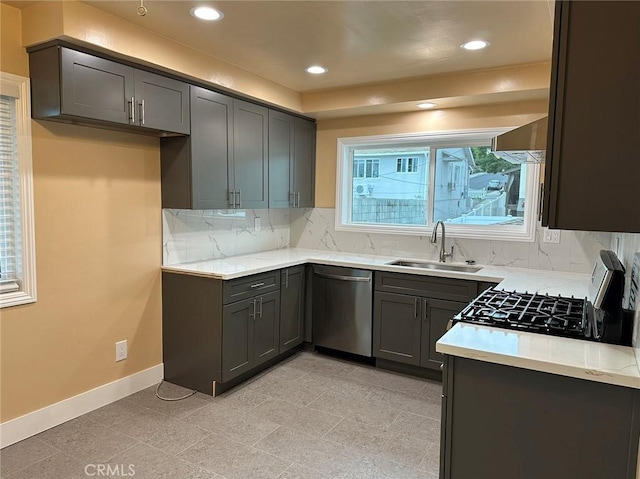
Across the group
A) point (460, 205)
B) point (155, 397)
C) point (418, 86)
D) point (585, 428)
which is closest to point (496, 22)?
point (418, 86)

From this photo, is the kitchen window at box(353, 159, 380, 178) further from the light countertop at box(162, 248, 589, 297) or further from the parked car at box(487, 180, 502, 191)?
the parked car at box(487, 180, 502, 191)

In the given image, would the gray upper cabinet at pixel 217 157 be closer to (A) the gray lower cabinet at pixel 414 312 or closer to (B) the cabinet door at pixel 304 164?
(B) the cabinet door at pixel 304 164

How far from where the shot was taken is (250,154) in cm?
374

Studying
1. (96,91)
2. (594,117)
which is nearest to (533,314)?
(594,117)

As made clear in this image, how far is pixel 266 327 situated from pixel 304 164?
176 cm

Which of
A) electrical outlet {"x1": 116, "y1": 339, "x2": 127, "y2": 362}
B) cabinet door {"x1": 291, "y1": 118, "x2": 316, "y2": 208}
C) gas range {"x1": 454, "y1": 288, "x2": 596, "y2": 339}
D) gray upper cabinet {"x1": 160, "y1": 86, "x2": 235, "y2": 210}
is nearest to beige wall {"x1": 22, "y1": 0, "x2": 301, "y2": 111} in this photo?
gray upper cabinet {"x1": 160, "y1": 86, "x2": 235, "y2": 210}

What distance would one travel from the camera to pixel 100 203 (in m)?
2.93

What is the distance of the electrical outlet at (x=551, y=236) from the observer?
3.53 meters

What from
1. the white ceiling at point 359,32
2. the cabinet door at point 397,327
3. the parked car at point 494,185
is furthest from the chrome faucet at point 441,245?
the white ceiling at point 359,32

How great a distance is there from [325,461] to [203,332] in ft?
4.30

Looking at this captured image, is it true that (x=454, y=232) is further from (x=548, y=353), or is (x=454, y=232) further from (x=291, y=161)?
(x=548, y=353)

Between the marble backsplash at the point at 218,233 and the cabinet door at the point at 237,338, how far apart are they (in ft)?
2.22

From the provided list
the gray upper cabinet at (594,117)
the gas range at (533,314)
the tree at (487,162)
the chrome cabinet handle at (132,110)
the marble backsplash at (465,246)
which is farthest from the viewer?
the tree at (487,162)

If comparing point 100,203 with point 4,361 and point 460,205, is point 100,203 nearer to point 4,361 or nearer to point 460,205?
point 4,361
